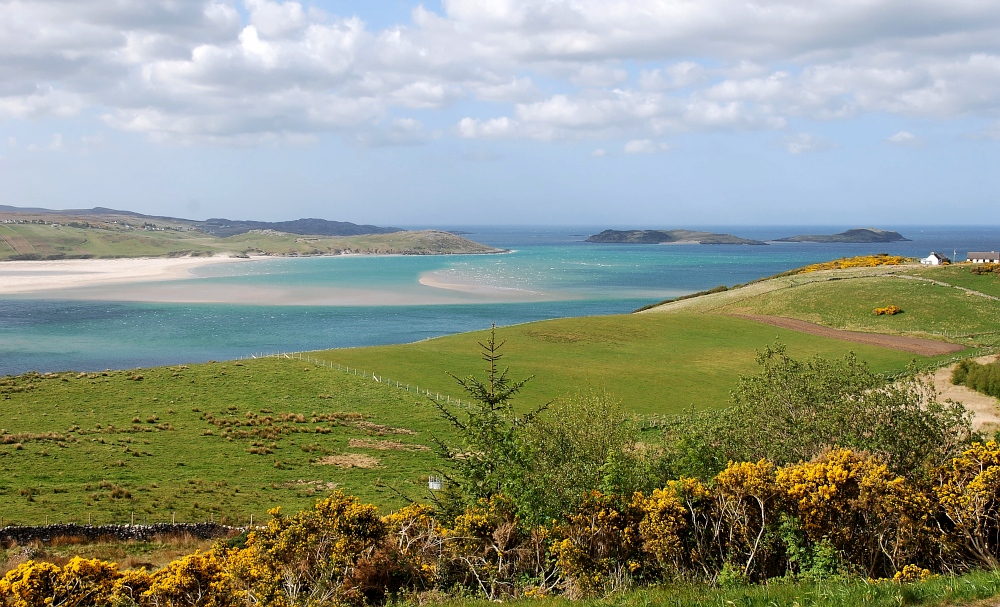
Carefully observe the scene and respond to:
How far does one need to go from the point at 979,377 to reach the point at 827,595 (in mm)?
46254

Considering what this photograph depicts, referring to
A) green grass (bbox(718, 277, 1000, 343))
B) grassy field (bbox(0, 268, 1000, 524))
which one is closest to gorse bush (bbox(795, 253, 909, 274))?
green grass (bbox(718, 277, 1000, 343))

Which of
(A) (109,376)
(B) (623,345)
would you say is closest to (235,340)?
(A) (109,376)

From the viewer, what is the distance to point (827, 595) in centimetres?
1080

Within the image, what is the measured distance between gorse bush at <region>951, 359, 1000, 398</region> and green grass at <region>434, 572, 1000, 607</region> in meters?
42.0

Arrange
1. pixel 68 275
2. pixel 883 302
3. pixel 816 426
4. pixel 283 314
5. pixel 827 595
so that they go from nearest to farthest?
pixel 827 595
pixel 816 426
pixel 883 302
pixel 283 314
pixel 68 275

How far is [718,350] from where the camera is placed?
218 feet

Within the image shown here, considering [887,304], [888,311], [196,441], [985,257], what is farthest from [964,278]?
[196,441]

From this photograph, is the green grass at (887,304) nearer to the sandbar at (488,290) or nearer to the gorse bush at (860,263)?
the gorse bush at (860,263)

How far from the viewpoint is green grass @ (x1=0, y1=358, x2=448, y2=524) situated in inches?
1145

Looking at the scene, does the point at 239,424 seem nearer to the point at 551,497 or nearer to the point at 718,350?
the point at 551,497

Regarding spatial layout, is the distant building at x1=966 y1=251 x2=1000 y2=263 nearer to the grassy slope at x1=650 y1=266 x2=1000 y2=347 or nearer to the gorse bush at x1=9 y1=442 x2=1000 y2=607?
the grassy slope at x1=650 y1=266 x2=1000 y2=347

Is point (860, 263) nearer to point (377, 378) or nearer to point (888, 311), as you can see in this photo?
point (888, 311)

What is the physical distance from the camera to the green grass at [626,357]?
2053 inches

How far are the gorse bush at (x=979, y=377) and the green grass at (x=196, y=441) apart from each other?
3564cm
